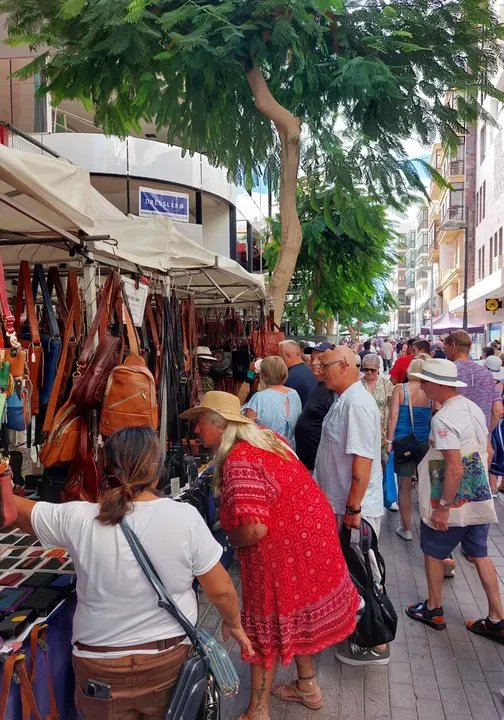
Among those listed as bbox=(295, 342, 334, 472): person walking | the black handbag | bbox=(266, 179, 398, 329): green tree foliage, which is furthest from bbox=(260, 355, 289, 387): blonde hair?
bbox=(266, 179, 398, 329): green tree foliage

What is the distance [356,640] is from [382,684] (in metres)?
0.27

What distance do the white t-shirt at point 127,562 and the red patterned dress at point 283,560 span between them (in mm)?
531

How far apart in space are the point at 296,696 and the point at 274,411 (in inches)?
81.7

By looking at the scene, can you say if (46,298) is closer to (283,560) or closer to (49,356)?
(49,356)

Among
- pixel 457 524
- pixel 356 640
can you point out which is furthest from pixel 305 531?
pixel 457 524

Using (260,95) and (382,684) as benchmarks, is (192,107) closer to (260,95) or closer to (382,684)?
(260,95)

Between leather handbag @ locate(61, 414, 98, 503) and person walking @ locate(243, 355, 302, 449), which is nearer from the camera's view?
leather handbag @ locate(61, 414, 98, 503)

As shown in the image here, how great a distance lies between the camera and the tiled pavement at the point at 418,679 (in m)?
3.17

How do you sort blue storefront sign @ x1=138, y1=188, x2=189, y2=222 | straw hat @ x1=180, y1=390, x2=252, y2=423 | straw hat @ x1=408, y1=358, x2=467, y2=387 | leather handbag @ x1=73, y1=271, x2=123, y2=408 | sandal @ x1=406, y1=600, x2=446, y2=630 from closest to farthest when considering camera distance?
1. straw hat @ x1=180, y1=390, x2=252, y2=423
2. leather handbag @ x1=73, y1=271, x2=123, y2=408
3. straw hat @ x1=408, y1=358, x2=467, y2=387
4. sandal @ x1=406, y1=600, x2=446, y2=630
5. blue storefront sign @ x1=138, y1=188, x2=189, y2=222

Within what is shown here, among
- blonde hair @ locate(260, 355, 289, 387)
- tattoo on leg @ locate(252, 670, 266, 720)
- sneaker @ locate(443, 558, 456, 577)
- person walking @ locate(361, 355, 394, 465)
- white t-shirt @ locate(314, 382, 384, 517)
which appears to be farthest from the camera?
person walking @ locate(361, 355, 394, 465)

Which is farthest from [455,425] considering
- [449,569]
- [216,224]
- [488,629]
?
[216,224]

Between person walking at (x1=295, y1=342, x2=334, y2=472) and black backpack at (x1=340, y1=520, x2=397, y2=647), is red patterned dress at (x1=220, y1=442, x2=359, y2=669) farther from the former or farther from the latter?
person walking at (x1=295, y1=342, x2=334, y2=472)

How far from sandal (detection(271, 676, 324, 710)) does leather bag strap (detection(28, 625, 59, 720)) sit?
4.64 ft

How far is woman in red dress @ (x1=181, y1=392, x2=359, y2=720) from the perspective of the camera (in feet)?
8.60
